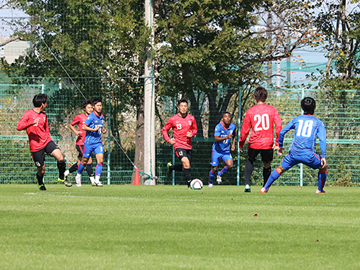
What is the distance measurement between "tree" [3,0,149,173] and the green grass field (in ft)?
38.4

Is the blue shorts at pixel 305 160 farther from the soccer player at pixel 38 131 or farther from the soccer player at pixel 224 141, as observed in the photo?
the soccer player at pixel 224 141

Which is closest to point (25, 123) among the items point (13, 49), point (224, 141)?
point (224, 141)

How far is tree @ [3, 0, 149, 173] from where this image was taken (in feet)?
63.8

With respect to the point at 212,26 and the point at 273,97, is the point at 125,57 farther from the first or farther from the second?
the point at 273,97

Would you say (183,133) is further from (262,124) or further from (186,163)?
(262,124)

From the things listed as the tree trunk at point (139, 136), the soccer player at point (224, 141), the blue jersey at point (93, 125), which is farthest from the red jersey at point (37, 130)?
the tree trunk at point (139, 136)

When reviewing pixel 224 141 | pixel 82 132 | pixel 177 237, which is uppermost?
pixel 82 132

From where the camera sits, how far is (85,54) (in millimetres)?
19562

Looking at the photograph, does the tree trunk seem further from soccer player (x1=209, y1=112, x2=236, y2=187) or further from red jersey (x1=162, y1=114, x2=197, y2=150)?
red jersey (x1=162, y1=114, x2=197, y2=150)

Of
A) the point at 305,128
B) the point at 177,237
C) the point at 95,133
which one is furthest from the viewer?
the point at 95,133

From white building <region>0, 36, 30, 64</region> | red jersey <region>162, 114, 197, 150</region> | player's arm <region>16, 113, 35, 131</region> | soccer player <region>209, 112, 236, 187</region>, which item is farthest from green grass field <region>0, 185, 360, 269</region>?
white building <region>0, 36, 30, 64</region>

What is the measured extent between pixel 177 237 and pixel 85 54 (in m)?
15.1

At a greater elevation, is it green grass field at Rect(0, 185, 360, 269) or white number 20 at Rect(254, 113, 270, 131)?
white number 20 at Rect(254, 113, 270, 131)

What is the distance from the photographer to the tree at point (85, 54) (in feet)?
63.8
